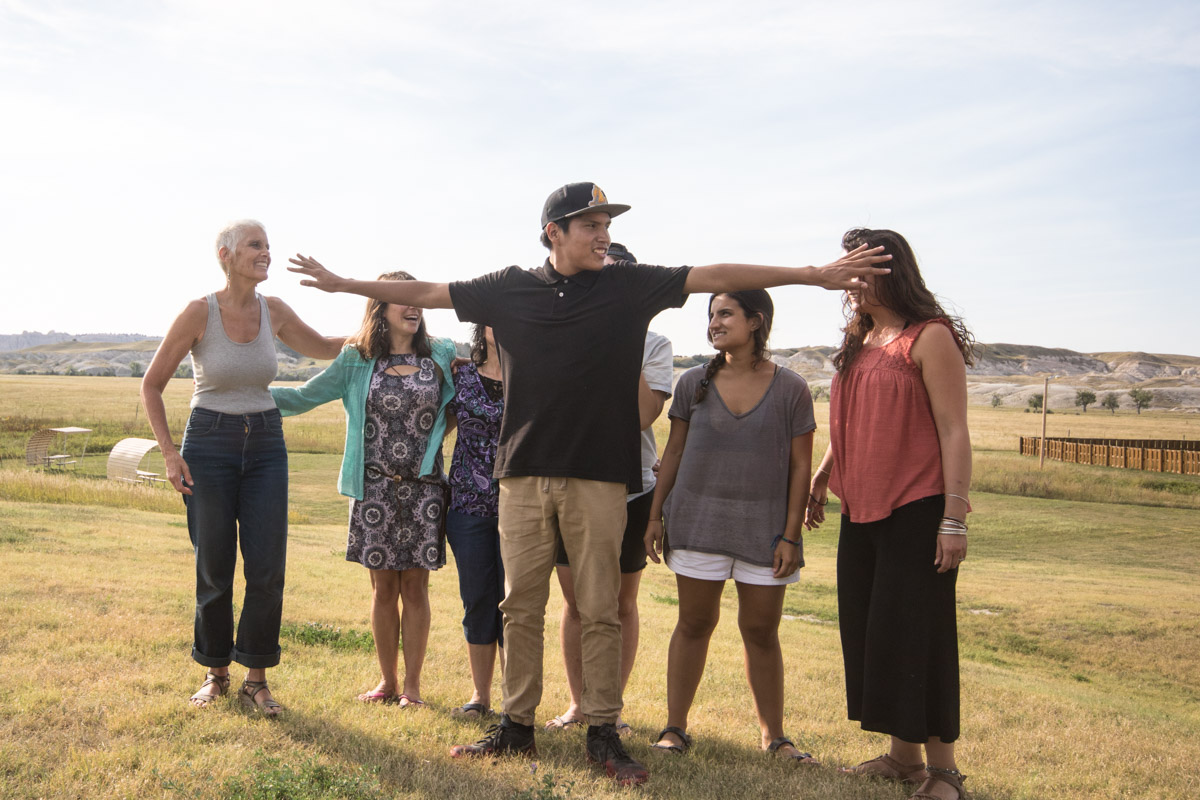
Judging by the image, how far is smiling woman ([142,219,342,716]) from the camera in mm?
4395

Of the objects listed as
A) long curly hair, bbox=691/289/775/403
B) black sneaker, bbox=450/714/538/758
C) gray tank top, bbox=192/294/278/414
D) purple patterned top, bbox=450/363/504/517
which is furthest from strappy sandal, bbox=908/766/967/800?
gray tank top, bbox=192/294/278/414

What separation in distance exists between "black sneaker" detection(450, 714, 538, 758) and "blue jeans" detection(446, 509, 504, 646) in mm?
721

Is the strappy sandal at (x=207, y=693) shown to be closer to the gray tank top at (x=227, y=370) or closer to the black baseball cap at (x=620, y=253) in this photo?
the gray tank top at (x=227, y=370)

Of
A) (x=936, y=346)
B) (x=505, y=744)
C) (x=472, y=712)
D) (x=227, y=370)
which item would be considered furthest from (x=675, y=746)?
(x=227, y=370)

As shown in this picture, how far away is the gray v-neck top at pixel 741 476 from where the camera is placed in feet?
13.7

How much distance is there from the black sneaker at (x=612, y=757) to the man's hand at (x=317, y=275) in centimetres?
232

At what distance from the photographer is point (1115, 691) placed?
8836mm

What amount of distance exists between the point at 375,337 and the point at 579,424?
1.61 meters

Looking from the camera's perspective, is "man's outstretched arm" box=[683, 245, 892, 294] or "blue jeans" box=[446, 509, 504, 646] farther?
"blue jeans" box=[446, 509, 504, 646]

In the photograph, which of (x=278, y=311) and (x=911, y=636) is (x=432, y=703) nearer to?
(x=278, y=311)

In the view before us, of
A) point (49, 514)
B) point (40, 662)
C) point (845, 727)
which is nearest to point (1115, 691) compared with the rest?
point (845, 727)

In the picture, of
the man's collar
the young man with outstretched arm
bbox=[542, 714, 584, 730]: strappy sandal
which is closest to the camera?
the young man with outstretched arm

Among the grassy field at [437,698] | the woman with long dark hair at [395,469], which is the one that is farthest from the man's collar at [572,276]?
the grassy field at [437,698]

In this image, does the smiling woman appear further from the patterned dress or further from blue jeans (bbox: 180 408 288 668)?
the patterned dress
